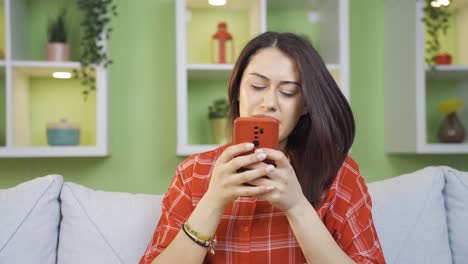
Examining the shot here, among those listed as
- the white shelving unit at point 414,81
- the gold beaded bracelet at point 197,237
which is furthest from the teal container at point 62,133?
the white shelving unit at point 414,81

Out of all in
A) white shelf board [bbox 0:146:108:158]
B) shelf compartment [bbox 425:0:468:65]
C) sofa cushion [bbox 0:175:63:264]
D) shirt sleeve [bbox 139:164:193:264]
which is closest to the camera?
shirt sleeve [bbox 139:164:193:264]

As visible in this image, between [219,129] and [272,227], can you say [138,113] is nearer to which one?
[219,129]

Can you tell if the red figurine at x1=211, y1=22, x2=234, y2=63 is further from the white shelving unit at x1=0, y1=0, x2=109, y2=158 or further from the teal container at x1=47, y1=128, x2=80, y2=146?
the teal container at x1=47, y1=128, x2=80, y2=146

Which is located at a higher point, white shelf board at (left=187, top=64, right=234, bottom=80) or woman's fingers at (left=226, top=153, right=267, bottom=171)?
white shelf board at (left=187, top=64, right=234, bottom=80)

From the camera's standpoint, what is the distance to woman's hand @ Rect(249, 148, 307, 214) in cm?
89

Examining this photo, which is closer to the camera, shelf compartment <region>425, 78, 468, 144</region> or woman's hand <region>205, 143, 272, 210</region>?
woman's hand <region>205, 143, 272, 210</region>

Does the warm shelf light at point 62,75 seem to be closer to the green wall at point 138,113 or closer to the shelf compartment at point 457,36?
the green wall at point 138,113

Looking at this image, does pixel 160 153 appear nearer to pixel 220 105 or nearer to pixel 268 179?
pixel 220 105

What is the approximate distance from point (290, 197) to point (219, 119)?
1234mm

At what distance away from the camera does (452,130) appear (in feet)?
6.95

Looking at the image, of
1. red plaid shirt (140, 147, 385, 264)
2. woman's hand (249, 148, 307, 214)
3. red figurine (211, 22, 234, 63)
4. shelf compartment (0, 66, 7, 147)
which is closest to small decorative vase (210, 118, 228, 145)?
red figurine (211, 22, 234, 63)

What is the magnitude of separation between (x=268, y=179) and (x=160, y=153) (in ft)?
4.52

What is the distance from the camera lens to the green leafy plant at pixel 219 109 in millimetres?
2152

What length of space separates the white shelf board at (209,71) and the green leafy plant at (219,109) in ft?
0.37
